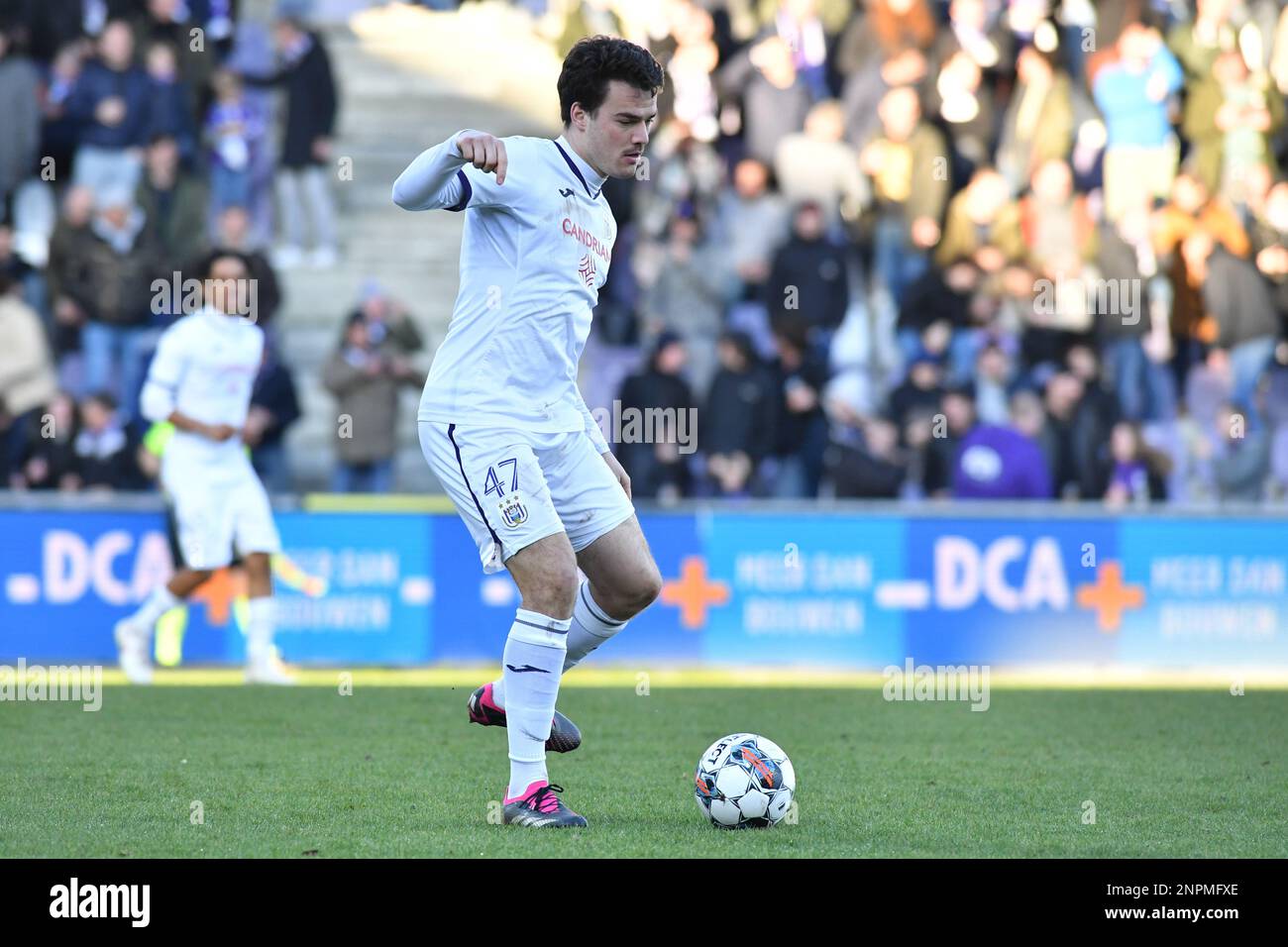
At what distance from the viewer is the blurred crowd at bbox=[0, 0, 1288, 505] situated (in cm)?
1608

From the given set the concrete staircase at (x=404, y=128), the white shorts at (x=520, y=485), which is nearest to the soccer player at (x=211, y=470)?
the concrete staircase at (x=404, y=128)

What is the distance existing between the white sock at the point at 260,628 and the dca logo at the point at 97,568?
1489 mm

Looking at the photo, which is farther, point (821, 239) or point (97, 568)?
point (821, 239)

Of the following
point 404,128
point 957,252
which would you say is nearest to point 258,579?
point 957,252

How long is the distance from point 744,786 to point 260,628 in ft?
21.6

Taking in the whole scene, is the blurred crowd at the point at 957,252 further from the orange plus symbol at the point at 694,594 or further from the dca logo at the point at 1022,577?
the orange plus symbol at the point at 694,594

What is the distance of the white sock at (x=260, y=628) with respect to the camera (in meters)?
12.9

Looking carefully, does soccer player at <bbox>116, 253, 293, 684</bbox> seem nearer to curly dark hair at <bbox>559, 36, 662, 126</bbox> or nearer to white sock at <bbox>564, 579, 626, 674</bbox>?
white sock at <bbox>564, 579, 626, 674</bbox>

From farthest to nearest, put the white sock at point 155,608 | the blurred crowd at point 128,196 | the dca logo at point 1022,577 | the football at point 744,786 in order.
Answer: the blurred crowd at point 128,196 → the dca logo at point 1022,577 → the white sock at point 155,608 → the football at point 744,786

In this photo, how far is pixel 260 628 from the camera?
12875 millimetres

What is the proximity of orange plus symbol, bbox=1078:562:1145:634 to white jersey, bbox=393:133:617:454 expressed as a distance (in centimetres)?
838

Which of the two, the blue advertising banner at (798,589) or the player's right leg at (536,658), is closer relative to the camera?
the player's right leg at (536,658)

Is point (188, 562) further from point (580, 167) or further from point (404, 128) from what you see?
point (404, 128)

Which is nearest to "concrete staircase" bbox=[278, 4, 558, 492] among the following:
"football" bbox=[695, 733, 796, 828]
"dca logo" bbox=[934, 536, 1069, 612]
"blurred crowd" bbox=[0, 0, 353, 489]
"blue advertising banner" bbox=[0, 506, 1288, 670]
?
"blurred crowd" bbox=[0, 0, 353, 489]
